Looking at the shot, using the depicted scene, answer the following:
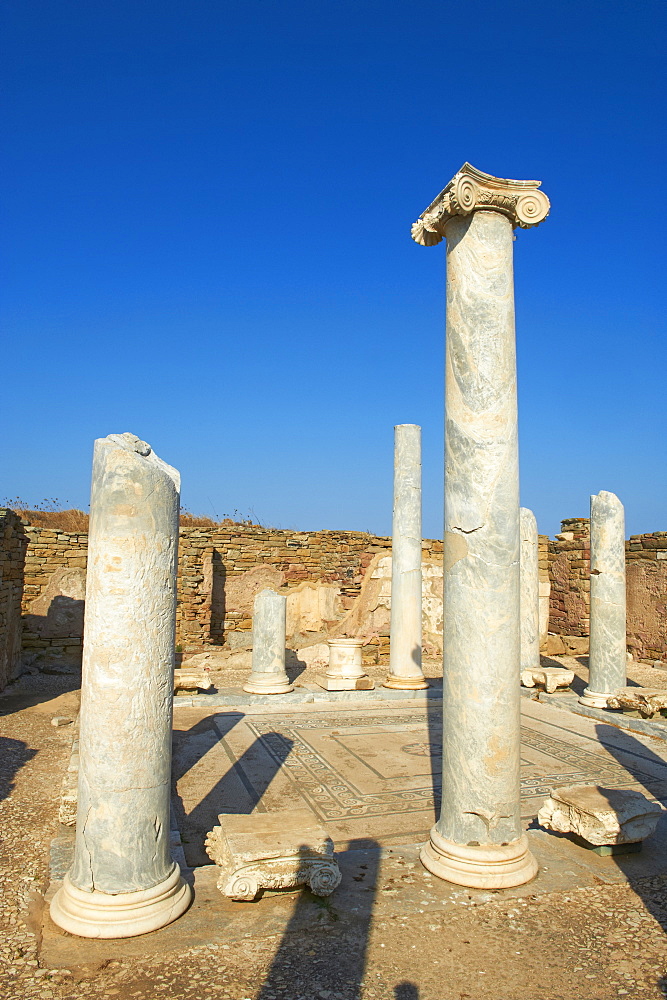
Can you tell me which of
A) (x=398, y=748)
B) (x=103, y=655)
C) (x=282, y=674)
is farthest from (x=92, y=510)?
(x=282, y=674)

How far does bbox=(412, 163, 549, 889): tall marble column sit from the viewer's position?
379 centimetres

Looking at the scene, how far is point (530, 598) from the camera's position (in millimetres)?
10648

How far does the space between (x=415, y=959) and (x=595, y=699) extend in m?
6.99

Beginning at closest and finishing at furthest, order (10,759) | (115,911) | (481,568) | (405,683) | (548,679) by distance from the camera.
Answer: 1. (115,911)
2. (481,568)
3. (10,759)
4. (548,679)
5. (405,683)

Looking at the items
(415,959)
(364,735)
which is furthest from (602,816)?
(364,735)

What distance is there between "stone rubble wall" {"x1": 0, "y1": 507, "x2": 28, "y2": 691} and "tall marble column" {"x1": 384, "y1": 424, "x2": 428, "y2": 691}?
5766 millimetres

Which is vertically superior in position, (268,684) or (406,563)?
(406,563)

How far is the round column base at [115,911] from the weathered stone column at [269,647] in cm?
670

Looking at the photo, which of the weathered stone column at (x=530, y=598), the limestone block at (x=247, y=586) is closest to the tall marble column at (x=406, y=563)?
the weathered stone column at (x=530, y=598)

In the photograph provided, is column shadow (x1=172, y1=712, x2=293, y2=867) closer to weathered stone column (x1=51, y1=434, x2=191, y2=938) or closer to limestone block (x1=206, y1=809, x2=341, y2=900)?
limestone block (x1=206, y1=809, x2=341, y2=900)

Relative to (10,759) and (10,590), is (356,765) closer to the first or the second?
(10,759)

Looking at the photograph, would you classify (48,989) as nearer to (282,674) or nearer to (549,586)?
(282,674)

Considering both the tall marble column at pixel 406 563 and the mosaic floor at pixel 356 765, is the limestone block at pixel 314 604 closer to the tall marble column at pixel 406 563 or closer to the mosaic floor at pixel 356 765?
the tall marble column at pixel 406 563

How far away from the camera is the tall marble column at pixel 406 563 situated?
10617 millimetres
